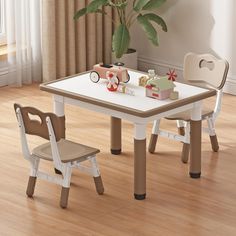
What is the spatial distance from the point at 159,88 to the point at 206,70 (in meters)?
0.86

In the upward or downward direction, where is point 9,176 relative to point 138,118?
downward

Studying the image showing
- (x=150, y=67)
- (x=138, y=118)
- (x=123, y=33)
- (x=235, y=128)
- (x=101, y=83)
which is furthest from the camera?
(x=150, y=67)

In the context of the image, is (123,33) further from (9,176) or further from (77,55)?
(9,176)

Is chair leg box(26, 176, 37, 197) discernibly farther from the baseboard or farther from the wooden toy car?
the baseboard

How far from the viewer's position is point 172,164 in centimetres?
628

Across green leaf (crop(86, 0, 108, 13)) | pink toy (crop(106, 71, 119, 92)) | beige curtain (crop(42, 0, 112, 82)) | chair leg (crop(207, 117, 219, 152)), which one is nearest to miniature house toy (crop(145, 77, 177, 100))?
pink toy (crop(106, 71, 119, 92))

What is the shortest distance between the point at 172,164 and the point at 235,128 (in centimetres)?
99

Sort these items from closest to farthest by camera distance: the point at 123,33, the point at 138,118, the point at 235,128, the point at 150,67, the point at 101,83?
the point at 138,118 → the point at 101,83 → the point at 235,128 → the point at 123,33 → the point at 150,67

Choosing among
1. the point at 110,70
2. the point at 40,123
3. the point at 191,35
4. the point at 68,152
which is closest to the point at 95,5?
the point at 191,35

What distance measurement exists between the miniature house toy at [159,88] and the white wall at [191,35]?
7.54ft

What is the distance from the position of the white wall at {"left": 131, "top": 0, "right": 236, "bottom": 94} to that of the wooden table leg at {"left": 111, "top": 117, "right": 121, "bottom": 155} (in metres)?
1.90

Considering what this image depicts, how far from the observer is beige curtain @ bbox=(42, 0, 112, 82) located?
808cm

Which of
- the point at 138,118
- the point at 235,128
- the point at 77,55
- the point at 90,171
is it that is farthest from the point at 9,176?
the point at 77,55

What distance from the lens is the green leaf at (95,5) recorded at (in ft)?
26.0
